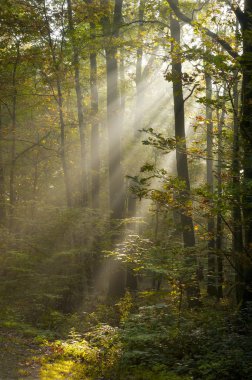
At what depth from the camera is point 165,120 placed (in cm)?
3175

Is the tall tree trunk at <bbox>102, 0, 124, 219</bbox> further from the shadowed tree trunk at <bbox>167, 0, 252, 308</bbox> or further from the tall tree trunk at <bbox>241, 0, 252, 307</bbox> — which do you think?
the tall tree trunk at <bbox>241, 0, 252, 307</bbox>

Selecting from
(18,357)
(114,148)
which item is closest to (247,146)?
(18,357)

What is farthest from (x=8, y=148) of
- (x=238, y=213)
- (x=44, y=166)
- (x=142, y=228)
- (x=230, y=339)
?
(x=230, y=339)

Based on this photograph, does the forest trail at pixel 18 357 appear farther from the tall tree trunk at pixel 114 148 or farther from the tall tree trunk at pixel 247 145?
the tall tree trunk at pixel 114 148

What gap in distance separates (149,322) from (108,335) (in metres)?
0.83

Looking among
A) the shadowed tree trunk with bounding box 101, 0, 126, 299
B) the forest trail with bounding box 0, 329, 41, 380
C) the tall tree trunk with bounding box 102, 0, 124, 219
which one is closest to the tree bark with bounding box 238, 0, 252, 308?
the forest trail with bounding box 0, 329, 41, 380

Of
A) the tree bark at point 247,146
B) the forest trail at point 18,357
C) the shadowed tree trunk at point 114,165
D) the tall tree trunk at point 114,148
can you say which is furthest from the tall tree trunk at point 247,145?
the tall tree trunk at point 114,148

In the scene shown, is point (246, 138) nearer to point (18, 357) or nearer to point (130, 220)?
point (18, 357)

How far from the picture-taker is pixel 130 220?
44.7 feet

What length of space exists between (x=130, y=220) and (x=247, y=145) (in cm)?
681

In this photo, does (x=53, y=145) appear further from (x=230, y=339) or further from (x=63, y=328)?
(x=230, y=339)

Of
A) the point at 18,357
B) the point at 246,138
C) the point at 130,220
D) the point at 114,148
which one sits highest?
the point at 114,148

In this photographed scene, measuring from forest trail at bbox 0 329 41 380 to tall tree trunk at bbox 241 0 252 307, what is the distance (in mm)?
4058

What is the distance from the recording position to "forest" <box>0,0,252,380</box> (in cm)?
728
